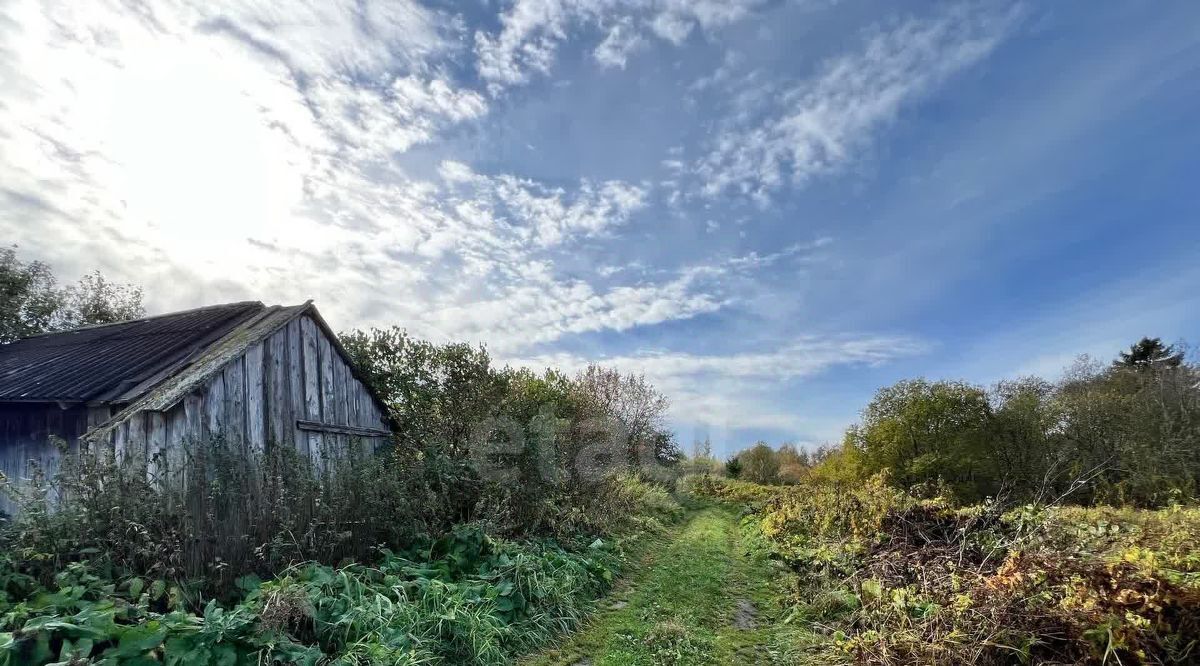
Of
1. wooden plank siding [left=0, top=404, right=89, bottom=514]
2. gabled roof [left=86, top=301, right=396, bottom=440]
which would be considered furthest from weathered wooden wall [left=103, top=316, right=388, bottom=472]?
wooden plank siding [left=0, top=404, right=89, bottom=514]

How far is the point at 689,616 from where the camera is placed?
20.5 ft

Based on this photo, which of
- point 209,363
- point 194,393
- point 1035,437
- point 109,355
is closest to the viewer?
point 194,393

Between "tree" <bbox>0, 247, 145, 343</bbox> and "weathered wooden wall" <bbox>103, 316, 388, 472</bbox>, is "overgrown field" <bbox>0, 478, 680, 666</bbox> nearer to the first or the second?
"weathered wooden wall" <bbox>103, 316, 388, 472</bbox>

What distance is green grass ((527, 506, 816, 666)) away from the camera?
5141mm

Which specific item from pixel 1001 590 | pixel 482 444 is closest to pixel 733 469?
pixel 482 444

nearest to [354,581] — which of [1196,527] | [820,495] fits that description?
[1196,527]

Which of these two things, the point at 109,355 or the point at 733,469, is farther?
the point at 733,469

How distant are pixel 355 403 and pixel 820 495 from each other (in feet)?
34.7

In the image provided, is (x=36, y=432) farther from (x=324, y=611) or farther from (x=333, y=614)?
(x=333, y=614)

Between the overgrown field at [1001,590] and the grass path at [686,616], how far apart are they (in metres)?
0.58

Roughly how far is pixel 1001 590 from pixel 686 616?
3329 millimetres

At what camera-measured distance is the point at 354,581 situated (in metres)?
5.08

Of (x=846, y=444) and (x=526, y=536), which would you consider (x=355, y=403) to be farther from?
(x=846, y=444)

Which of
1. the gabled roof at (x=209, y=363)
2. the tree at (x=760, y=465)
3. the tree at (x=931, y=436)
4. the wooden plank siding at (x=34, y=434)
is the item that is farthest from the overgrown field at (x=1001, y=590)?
the tree at (x=760, y=465)
